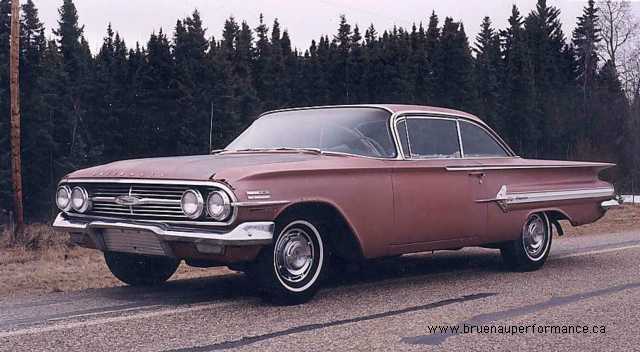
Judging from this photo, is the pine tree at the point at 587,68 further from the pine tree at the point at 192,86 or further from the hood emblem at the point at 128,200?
the hood emblem at the point at 128,200

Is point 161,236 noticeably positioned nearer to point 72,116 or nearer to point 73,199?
point 73,199

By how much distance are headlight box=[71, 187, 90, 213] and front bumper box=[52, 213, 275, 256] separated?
12 cm

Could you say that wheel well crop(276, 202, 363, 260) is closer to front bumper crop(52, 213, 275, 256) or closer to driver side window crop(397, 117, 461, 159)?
front bumper crop(52, 213, 275, 256)

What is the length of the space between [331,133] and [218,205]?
1.64 metres

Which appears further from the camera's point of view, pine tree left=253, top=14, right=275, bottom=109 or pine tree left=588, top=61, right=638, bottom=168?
pine tree left=253, top=14, right=275, bottom=109

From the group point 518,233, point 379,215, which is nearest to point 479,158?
point 518,233

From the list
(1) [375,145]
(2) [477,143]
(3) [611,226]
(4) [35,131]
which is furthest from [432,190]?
(4) [35,131]

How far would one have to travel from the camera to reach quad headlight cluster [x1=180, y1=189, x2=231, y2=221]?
534cm

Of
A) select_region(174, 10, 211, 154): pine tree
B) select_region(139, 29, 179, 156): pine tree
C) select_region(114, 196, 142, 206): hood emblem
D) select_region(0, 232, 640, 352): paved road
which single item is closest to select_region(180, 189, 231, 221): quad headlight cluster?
select_region(114, 196, 142, 206): hood emblem

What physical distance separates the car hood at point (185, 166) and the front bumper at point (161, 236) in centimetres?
36

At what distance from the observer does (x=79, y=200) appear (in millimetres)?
6199

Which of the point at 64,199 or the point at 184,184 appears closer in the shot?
the point at 184,184

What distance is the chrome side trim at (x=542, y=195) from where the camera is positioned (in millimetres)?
7449

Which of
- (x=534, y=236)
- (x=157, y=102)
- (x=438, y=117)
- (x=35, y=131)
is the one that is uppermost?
(x=157, y=102)
